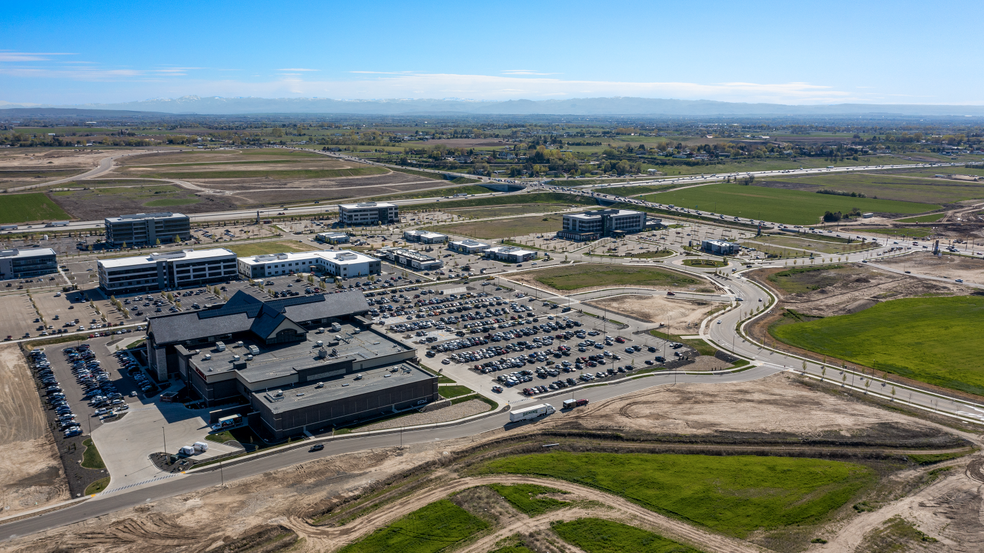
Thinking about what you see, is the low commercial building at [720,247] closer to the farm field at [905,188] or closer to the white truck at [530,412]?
the white truck at [530,412]

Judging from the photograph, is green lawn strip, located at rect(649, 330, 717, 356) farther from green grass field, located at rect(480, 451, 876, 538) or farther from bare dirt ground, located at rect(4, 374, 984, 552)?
green grass field, located at rect(480, 451, 876, 538)

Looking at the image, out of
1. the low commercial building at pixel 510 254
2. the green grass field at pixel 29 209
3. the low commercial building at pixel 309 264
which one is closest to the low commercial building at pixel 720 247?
the low commercial building at pixel 510 254

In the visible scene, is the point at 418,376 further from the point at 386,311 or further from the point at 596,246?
the point at 596,246

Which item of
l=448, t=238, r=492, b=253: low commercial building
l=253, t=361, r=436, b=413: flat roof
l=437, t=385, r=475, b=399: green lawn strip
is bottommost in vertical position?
l=437, t=385, r=475, b=399: green lawn strip

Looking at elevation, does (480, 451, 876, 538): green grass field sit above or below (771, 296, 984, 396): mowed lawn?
below

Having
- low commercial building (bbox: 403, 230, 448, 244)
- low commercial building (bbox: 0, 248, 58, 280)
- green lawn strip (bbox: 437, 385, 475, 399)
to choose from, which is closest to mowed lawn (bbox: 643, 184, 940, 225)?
low commercial building (bbox: 403, 230, 448, 244)

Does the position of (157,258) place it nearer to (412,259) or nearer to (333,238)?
(333,238)

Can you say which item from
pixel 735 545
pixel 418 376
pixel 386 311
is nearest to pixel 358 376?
pixel 418 376
